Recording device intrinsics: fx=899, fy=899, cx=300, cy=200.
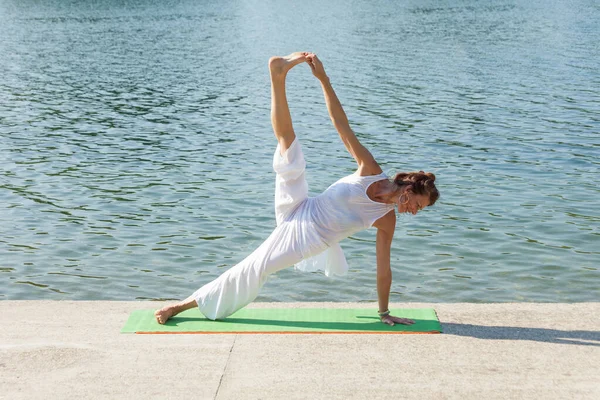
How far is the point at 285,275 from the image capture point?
993 centimetres

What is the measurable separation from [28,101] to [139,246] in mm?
12663

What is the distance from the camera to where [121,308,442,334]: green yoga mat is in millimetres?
6531

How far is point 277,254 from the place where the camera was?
Answer: 21.6 ft

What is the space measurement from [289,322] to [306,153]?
9413 mm

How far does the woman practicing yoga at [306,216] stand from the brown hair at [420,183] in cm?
3

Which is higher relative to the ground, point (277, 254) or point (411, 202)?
point (411, 202)

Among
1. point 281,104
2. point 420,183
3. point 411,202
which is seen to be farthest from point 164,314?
point 420,183

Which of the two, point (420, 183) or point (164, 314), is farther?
point (164, 314)

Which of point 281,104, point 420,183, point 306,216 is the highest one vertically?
point 281,104

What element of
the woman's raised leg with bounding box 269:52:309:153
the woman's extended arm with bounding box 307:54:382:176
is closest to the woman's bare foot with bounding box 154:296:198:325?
the woman's raised leg with bounding box 269:52:309:153

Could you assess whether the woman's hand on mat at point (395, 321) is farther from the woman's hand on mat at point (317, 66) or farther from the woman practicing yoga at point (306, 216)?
the woman's hand on mat at point (317, 66)

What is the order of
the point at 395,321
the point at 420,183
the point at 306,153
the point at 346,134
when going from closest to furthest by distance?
the point at 420,183 < the point at 346,134 < the point at 395,321 < the point at 306,153

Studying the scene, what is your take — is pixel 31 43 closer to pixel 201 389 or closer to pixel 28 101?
pixel 28 101

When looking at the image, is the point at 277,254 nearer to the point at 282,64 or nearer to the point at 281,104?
the point at 281,104
